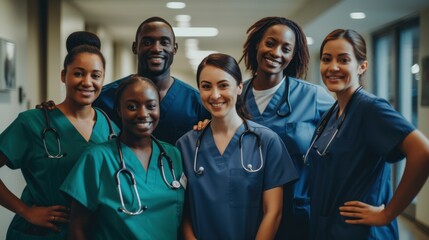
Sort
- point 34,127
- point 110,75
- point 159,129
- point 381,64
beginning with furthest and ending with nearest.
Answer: point 110,75, point 381,64, point 159,129, point 34,127

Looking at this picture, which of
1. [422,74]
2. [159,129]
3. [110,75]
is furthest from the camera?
[110,75]

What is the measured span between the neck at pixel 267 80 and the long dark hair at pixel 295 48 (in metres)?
0.08

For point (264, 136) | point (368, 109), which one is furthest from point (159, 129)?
point (368, 109)

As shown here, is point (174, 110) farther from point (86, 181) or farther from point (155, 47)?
point (86, 181)

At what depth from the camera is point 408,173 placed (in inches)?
53.0

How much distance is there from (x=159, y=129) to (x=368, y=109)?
78 cm

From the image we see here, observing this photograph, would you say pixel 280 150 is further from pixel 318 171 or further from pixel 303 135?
pixel 303 135

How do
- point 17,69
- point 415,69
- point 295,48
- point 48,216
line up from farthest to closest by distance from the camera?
point 415,69
point 17,69
point 295,48
point 48,216

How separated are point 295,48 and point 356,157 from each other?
601 mm

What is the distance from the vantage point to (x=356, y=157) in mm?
1440

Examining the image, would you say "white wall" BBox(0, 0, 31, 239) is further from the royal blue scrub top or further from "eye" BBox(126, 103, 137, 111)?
"eye" BBox(126, 103, 137, 111)

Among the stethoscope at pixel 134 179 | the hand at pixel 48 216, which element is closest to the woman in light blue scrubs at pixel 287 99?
the stethoscope at pixel 134 179

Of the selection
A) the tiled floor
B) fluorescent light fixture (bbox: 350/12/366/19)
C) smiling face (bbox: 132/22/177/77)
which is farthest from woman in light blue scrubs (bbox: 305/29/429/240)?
fluorescent light fixture (bbox: 350/12/366/19)

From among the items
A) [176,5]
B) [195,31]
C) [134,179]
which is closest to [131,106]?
[134,179]
